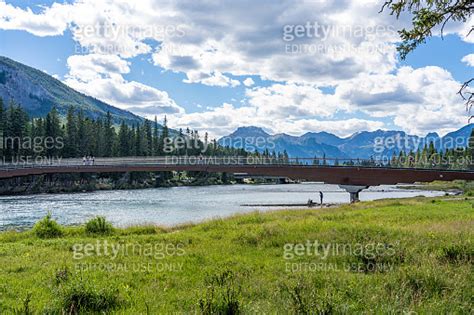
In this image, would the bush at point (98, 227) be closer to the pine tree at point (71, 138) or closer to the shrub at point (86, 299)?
the shrub at point (86, 299)

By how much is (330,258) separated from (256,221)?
43.1ft

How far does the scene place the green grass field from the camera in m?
8.22

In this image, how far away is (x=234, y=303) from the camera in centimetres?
758

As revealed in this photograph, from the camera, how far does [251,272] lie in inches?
478

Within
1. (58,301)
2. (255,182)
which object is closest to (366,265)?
(58,301)

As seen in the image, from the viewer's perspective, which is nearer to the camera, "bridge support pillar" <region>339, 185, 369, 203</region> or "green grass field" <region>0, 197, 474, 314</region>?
"green grass field" <region>0, 197, 474, 314</region>

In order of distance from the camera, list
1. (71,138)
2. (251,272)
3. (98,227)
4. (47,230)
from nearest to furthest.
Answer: (251,272) < (47,230) < (98,227) < (71,138)

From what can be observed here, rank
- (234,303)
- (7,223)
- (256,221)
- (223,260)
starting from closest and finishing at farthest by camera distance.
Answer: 1. (234,303)
2. (223,260)
3. (256,221)
4. (7,223)

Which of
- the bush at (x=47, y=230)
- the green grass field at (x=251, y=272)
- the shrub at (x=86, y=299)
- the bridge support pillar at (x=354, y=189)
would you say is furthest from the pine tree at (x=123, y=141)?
the shrub at (x=86, y=299)

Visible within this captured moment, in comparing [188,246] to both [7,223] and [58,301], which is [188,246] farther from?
[7,223]

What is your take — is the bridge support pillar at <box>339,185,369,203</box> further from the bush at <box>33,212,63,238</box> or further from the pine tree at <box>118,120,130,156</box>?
the pine tree at <box>118,120,130,156</box>

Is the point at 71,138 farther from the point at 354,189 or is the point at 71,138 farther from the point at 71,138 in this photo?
the point at 354,189

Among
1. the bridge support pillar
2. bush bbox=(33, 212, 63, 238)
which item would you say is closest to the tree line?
the bridge support pillar

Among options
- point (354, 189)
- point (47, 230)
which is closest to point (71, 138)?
point (354, 189)
